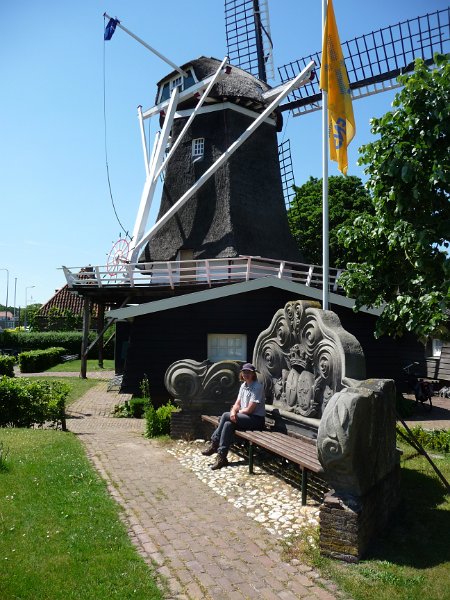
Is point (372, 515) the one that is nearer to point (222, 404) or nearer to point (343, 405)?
point (343, 405)

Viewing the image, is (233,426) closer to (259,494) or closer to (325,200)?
(259,494)

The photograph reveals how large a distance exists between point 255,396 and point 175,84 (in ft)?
64.7

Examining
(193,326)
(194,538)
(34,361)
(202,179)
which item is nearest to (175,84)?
(202,179)

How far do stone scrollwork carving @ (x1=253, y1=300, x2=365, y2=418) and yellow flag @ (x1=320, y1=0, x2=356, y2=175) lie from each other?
11.1 feet

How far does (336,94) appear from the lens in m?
9.82

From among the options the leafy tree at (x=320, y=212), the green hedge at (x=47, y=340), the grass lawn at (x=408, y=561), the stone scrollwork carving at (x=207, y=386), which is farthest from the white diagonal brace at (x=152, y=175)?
the green hedge at (x=47, y=340)

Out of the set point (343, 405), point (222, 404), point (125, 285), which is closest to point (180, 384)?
point (222, 404)

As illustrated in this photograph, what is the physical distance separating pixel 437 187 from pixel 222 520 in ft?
15.1

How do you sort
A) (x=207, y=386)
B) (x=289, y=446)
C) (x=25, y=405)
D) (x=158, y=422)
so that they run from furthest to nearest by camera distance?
(x=25, y=405) → (x=158, y=422) → (x=207, y=386) → (x=289, y=446)

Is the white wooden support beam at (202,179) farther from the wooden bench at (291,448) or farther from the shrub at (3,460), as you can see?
the wooden bench at (291,448)

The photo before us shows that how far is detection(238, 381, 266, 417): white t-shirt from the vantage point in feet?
26.5

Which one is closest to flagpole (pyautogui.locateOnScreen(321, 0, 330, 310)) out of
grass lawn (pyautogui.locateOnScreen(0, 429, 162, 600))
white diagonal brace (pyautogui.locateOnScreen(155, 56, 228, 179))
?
grass lawn (pyautogui.locateOnScreen(0, 429, 162, 600))

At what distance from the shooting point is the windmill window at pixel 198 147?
2320cm

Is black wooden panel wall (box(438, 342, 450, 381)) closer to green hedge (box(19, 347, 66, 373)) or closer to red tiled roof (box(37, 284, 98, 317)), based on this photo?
green hedge (box(19, 347, 66, 373))
